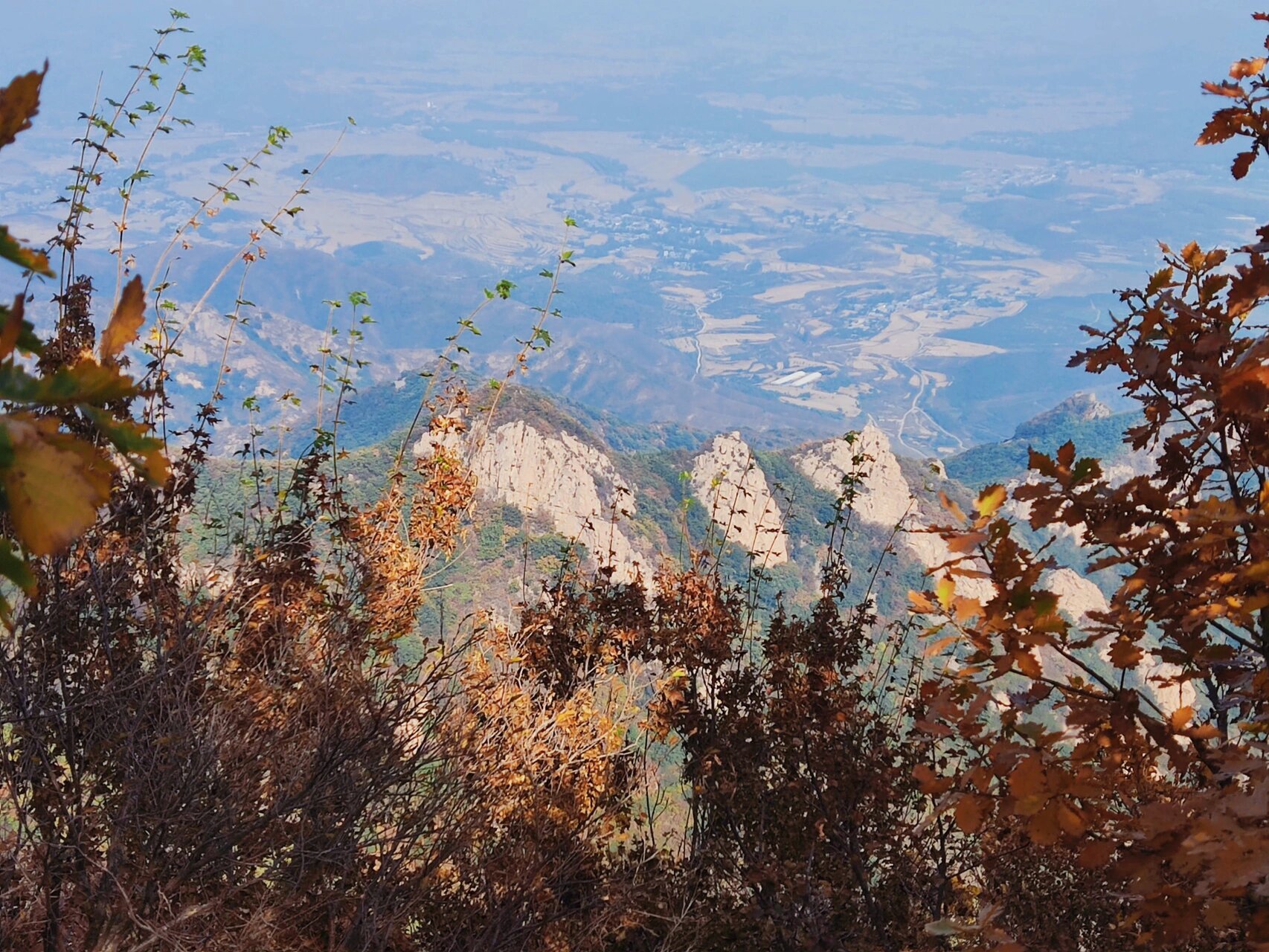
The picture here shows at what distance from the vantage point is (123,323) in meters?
1.00

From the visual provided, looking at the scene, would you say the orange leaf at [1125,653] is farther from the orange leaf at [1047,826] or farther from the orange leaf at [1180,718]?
the orange leaf at [1047,826]

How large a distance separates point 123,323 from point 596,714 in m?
5.23

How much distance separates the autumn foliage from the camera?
2035mm

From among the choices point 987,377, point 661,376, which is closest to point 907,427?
point 987,377

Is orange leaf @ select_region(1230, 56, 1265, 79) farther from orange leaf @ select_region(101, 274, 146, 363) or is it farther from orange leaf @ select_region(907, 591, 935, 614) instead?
orange leaf @ select_region(101, 274, 146, 363)

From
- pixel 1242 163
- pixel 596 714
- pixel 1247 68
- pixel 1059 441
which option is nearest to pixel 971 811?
pixel 1242 163

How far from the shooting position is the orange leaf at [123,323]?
98cm

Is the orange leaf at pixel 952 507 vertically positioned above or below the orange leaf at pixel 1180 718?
above

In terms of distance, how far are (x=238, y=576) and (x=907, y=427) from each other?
445ft

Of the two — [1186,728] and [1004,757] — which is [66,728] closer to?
[1004,757]

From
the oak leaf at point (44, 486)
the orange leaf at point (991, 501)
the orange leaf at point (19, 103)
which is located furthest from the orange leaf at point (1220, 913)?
the orange leaf at point (19, 103)

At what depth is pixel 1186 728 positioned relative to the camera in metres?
2.17

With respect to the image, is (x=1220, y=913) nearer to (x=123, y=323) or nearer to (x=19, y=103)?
(x=123, y=323)

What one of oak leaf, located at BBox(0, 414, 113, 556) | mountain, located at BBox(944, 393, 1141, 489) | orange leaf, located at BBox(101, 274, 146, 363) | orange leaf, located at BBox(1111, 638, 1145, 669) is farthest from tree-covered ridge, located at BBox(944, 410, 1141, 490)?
oak leaf, located at BBox(0, 414, 113, 556)
